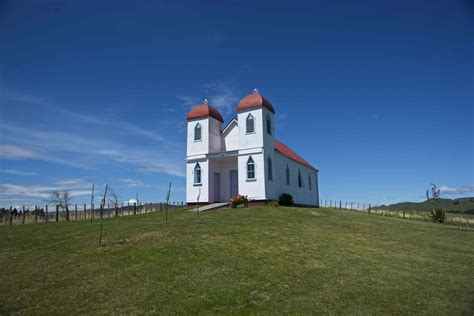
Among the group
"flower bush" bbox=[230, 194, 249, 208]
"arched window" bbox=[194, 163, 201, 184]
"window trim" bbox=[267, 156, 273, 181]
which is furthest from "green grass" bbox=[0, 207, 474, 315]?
"arched window" bbox=[194, 163, 201, 184]

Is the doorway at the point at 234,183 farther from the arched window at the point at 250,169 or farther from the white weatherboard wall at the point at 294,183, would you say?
the white weatherboard wall at the point at 294,183

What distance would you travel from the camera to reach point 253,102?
29984 millimetres

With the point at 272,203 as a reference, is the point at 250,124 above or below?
above

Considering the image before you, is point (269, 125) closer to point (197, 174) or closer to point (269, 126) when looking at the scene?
point (269, 126)

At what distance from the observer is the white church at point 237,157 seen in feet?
95.2

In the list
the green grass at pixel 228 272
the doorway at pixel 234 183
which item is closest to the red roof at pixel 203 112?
the doorway at pixel 234 183

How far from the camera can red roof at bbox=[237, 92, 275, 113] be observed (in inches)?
1172

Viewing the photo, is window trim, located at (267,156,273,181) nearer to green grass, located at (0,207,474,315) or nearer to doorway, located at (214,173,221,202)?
doorway, located at (214,173,221,202)

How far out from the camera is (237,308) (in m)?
8.49

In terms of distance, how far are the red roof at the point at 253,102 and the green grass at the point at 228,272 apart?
46.9 feet

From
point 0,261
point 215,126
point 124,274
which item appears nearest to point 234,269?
point 124,274

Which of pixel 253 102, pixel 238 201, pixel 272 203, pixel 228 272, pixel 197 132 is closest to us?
pixel 228 272

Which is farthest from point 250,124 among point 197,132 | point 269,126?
point 197,132

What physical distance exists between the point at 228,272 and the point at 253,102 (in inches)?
828
